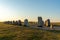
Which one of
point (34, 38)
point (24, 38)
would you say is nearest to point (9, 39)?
point (24, 38)

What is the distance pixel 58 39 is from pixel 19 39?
22.7 ft

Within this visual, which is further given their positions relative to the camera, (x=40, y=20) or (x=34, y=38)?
(x=40, y=20)

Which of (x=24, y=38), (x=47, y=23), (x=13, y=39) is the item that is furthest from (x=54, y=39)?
(x=47, y=23)

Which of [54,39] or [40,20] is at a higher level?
[40,20]

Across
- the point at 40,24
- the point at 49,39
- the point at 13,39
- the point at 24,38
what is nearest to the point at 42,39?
the point at 49,39

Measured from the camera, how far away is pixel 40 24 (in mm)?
58938

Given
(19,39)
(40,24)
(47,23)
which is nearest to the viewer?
(19,39)

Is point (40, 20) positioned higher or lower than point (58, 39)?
higher

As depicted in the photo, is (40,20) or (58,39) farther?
(40,20)

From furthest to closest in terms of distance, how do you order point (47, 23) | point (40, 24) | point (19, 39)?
point (47, 23) → point (40, 24) → point (19, 39)

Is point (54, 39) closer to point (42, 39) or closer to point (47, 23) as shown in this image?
point (42, 39)

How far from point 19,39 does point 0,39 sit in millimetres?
3211

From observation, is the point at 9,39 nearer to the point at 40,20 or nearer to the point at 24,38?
the point at 24,38

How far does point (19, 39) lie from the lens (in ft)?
88.1
